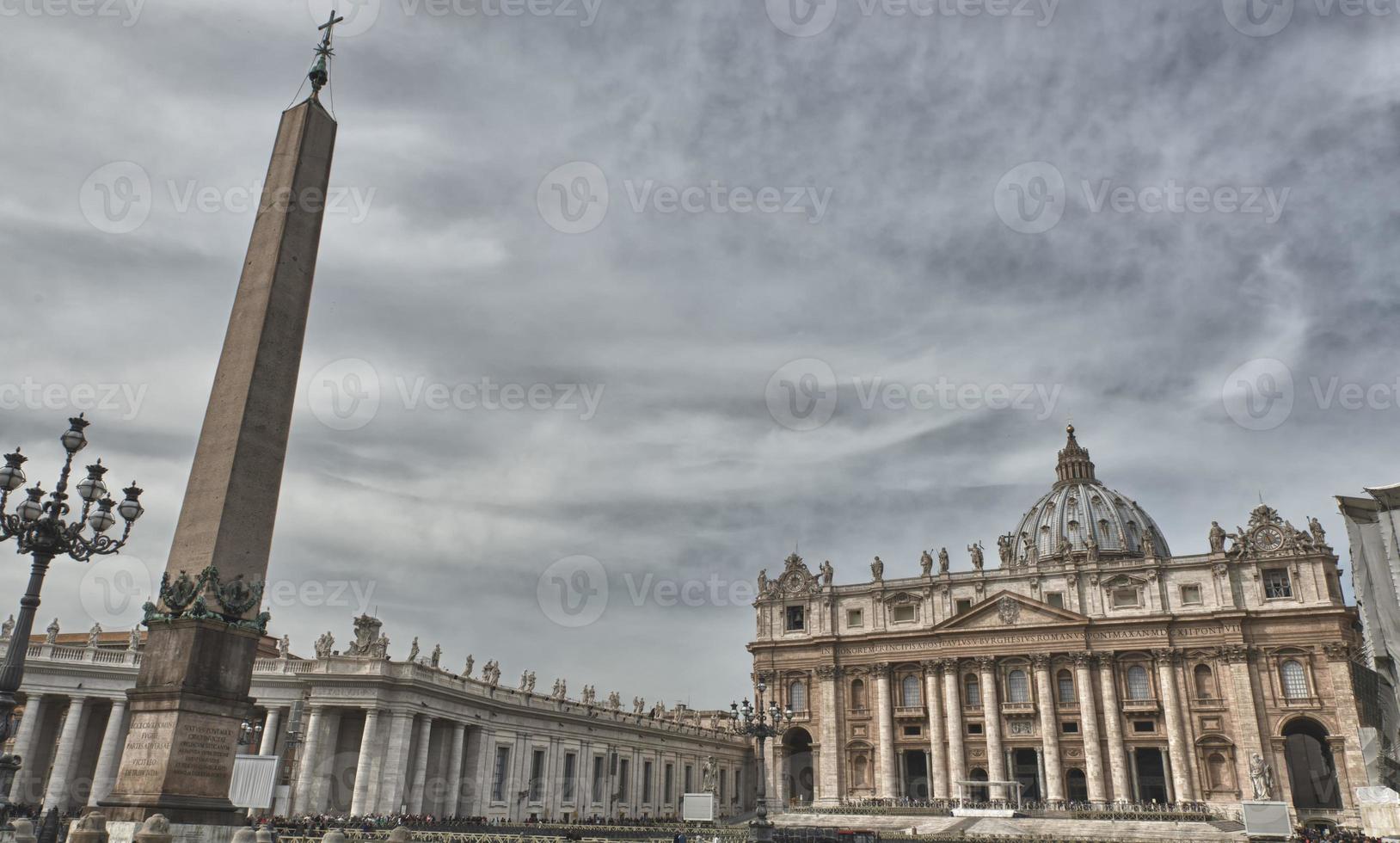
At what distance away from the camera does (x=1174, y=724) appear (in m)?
57.9

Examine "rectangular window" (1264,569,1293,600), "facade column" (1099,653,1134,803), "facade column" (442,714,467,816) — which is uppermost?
"rectangular window" (1264,569,1293,600)

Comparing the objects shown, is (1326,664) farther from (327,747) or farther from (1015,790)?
(327,747)

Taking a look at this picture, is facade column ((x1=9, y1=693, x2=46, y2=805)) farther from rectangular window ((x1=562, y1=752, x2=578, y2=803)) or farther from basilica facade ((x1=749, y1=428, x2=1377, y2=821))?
basilica facade ((x1=749, y1=428, x2=1377, y2=821))

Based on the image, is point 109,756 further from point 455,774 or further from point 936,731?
point 936,731

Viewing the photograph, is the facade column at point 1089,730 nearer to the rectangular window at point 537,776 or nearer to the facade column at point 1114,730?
the facade column at point 1114,730

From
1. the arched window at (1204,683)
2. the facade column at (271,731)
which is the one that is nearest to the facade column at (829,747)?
the arched window at (1204,683)

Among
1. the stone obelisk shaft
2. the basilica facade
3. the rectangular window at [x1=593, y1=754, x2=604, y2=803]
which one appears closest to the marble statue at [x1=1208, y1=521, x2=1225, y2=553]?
the basilica facade

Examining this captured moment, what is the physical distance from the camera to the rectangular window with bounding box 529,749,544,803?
48562 mm

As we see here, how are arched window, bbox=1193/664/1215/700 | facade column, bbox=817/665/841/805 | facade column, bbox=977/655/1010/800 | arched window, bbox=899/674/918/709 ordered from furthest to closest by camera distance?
1. arched window, bbox=899/674/918/709
2. facade column, bbox=817/665/841/805
3. facade column, bbox=977/655/1010/800
4. arched window, bbox=1193/664/1215/700

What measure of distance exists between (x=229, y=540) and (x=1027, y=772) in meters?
61.4

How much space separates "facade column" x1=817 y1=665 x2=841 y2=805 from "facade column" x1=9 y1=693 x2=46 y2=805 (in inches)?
1796

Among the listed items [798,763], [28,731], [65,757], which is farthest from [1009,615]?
[28,731]

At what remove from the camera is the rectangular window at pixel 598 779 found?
53844mm

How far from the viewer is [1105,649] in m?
61.0
